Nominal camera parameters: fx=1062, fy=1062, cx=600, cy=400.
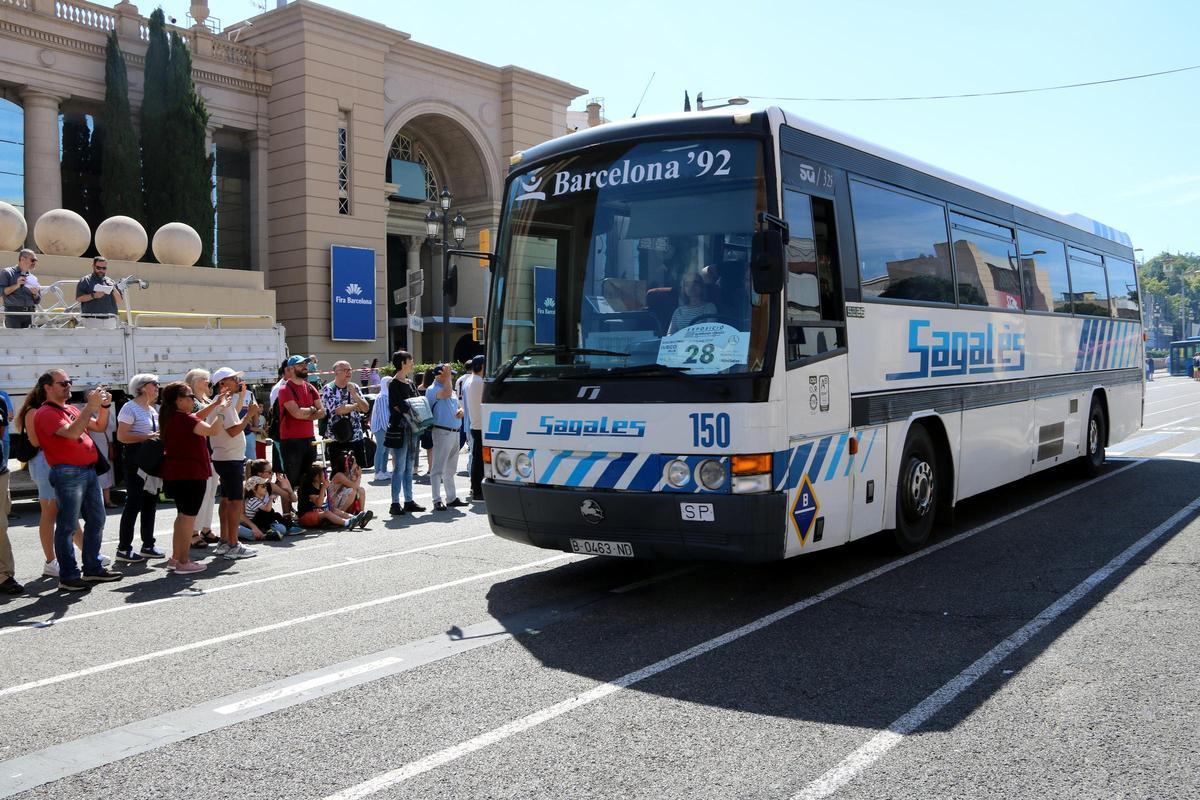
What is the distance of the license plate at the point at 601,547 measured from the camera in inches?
266

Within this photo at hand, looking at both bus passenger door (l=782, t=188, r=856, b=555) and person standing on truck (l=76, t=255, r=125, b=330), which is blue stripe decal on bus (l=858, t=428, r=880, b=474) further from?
person standing on truck (l=76, t=255, r=125, b=330)

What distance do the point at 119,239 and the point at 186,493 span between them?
1758 centimetres

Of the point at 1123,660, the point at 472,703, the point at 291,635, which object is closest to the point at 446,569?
the point at 291,635

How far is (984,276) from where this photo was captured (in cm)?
1000

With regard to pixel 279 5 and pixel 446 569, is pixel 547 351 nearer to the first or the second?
pixel 446 569

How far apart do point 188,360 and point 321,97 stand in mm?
20141

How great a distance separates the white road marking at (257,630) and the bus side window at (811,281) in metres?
3.08

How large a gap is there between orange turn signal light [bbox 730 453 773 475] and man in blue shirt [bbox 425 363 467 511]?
661 cm

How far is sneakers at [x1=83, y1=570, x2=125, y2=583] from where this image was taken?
8.48 meters

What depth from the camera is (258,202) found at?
3397 cm

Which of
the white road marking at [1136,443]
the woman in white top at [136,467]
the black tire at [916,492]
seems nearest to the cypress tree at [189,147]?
the woman in white top at [136,467]

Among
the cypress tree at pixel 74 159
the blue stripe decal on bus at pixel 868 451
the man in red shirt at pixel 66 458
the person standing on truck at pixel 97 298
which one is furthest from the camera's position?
the cypress tree at pixel 74 159

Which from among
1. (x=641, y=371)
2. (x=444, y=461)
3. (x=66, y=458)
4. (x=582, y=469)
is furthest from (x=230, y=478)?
(x=641, y=371)

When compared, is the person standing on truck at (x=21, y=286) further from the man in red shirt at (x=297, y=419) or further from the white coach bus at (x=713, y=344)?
the white coach bus at (x=713, y=344)
